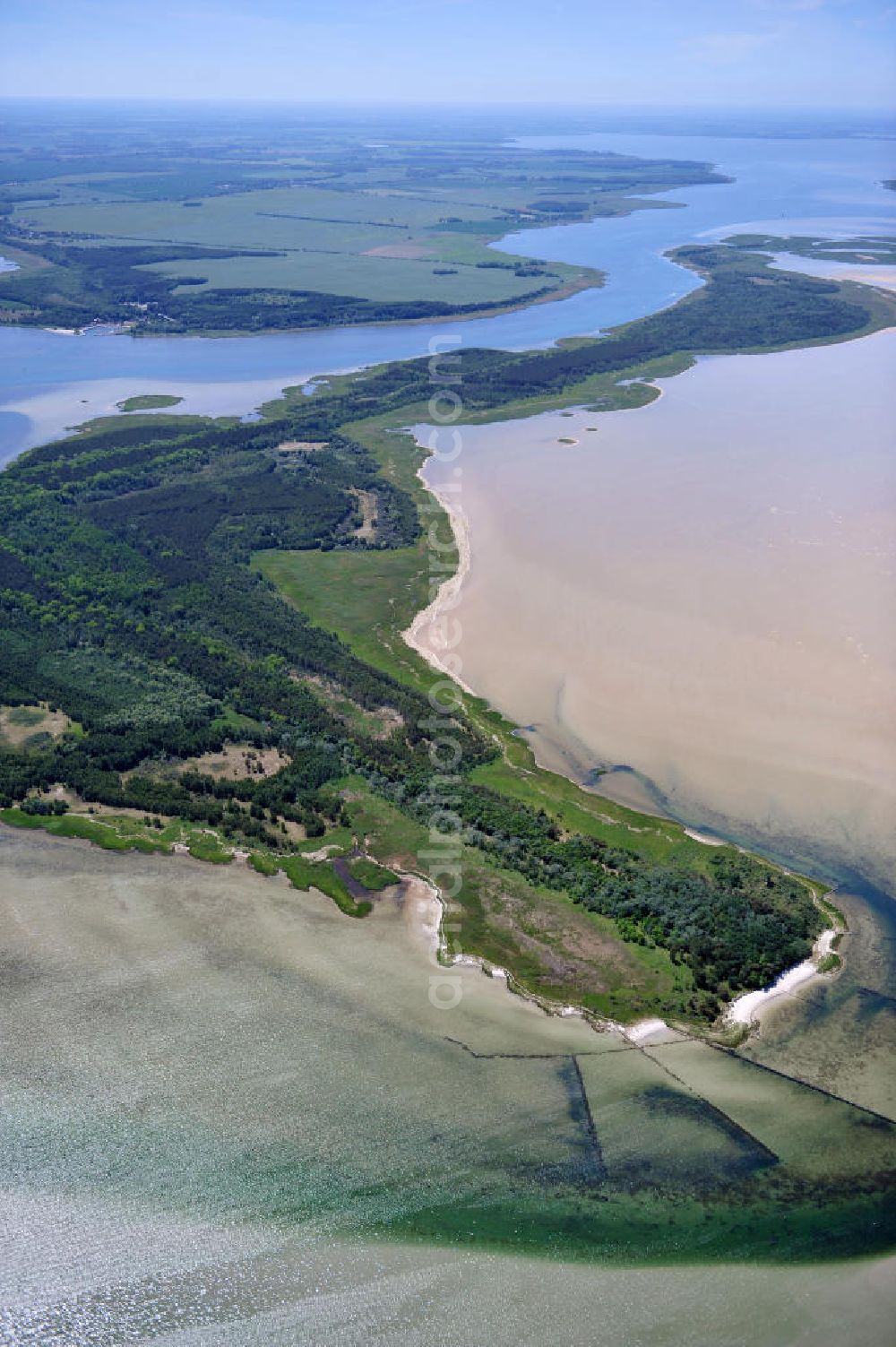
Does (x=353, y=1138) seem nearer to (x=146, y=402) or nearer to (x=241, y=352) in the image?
(x=146, y=402)

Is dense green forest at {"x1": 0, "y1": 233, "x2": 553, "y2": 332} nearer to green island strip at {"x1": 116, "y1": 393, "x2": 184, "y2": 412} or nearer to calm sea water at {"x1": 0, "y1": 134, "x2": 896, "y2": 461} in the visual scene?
calm sea water at {"x1": 0, "y1": 134, "x2": 896, "y2": 461}

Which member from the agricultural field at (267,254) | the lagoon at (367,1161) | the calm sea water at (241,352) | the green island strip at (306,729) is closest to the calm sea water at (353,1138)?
the lagoon at (367,1161)

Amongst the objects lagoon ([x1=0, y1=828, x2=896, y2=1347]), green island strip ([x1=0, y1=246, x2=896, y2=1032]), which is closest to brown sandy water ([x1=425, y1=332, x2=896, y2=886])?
green island strip ([x1=0, y1=246, x2=896, y2=1032])

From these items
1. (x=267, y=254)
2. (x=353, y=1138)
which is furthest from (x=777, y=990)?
(x=267, y=254)

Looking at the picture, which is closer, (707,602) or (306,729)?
(306,729)

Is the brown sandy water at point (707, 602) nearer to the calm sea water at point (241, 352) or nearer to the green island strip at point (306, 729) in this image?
the green island strip at point (306, 729)
